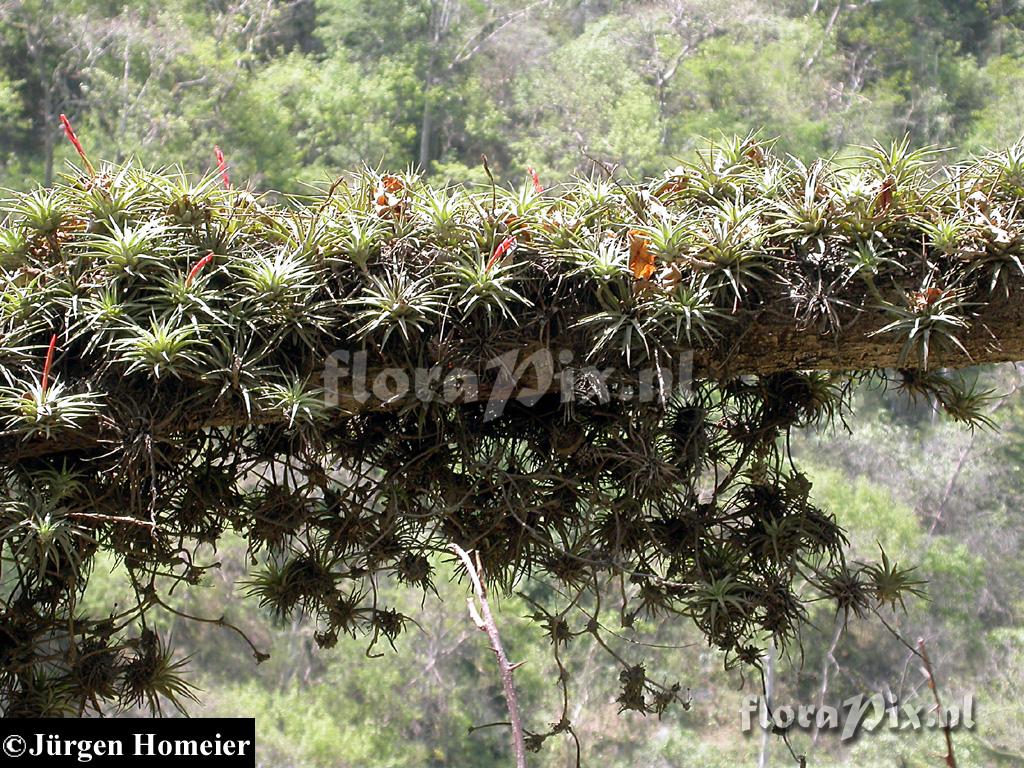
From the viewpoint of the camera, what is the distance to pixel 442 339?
1662 mm

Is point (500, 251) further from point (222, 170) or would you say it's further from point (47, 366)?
point (47, 366)

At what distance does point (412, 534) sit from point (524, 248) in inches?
23.4

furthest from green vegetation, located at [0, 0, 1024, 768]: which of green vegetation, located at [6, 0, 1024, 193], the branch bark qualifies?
green vegetation, located at [6, 0, 1024, 193]

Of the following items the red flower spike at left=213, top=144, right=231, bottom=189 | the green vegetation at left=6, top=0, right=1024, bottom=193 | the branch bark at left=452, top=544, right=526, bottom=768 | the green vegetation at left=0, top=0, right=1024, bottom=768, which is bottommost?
the branch bark at left=452, top=544, right=526, bottom=768

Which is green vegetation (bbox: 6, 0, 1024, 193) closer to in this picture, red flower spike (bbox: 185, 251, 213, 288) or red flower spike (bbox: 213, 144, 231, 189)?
red flower spike (bbox: 213, 144, 231, 189)

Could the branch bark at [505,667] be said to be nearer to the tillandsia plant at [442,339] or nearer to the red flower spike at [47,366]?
the tillandsia plant at [442,339]

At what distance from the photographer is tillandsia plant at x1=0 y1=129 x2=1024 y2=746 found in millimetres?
1624

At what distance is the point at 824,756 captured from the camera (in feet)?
30.6

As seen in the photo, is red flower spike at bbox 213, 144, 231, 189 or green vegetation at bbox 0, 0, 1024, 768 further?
red flower spike at bbox 213, 144, 231, 189

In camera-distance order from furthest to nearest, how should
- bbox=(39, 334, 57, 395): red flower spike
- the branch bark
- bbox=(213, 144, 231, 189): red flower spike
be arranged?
bbox=(213, 144, 231, 189): red flower spike, bbox=(39, 334, 57, 395): red flower spike, the branch bark

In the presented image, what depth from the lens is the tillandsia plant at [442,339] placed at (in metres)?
1.62

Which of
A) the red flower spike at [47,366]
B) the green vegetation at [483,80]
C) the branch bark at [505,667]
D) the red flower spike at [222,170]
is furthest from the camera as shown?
the green vegetation at [483,80]

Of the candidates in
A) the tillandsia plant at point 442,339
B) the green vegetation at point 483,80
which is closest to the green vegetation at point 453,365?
the tillandsia plant at point 442,339

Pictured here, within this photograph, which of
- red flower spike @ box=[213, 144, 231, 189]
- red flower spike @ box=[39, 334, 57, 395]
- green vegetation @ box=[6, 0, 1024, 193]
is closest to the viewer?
red flower spike @ box=[39, 334, 57, 395]
